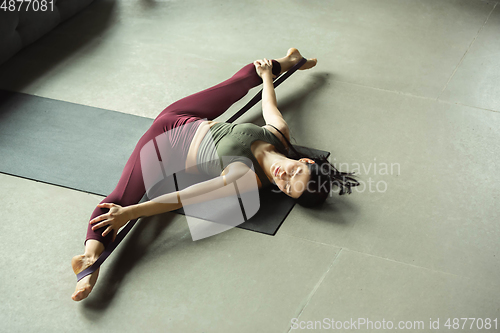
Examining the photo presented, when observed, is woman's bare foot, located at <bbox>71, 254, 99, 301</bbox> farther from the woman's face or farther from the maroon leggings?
the woman's face

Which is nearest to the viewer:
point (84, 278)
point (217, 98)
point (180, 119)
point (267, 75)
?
point (84, 278)

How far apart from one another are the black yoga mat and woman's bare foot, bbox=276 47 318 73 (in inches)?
37.9

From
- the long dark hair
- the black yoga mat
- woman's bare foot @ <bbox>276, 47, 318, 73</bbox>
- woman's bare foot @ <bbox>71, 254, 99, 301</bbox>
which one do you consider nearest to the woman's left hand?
woman's bare foot @ <bbox>71, 254, 99, 301</bbox>

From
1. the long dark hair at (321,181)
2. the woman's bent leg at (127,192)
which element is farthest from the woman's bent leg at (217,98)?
the long dark hair at (321,181)

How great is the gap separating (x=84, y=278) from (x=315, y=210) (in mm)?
1150

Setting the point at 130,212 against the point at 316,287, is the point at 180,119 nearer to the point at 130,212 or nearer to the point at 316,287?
the point at 130,212

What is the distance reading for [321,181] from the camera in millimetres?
2312

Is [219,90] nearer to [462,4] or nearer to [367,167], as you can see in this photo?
[367,167]

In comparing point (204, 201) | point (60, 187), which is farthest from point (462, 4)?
point (60, 187)

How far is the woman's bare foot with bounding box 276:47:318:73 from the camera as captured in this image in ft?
10.7

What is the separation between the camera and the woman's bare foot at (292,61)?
3270 millimetres

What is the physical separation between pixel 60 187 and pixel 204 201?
0.83 metres

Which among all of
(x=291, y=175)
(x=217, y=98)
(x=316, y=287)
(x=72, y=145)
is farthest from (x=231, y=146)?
(x=72, y=145)

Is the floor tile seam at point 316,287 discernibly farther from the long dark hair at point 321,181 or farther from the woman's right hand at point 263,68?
the woman's right hand at point 263,68
